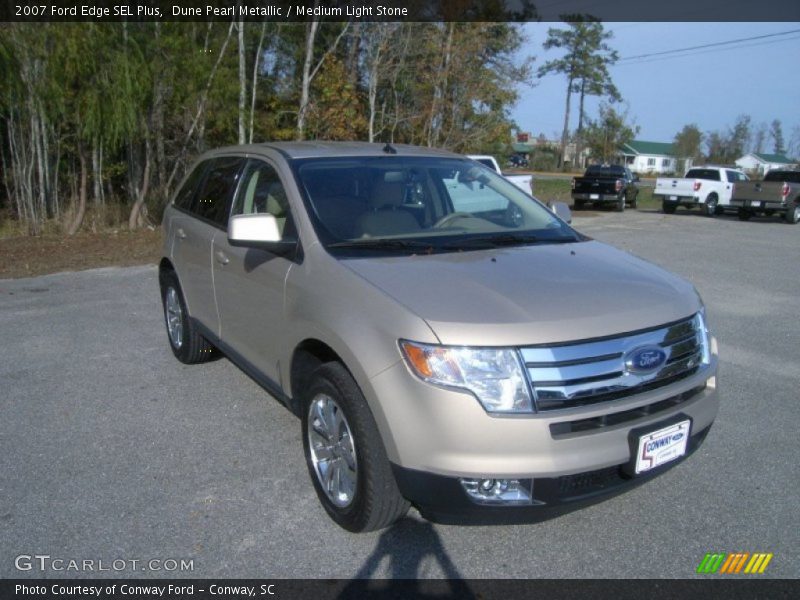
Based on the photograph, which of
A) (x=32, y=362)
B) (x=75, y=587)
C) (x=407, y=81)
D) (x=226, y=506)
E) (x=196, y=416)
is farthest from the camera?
(x=407, y=81)

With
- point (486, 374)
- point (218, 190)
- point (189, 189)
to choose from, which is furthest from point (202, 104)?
point (486, 374)

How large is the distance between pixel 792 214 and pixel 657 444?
71.9 ft

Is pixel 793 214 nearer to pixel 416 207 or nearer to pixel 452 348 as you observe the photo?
pixel 416 207

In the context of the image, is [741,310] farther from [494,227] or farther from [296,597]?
[296,597]

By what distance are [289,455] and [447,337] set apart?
5.74ft

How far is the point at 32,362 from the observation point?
5.54 m

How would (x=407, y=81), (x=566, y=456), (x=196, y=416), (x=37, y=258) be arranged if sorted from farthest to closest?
(x=407, y=81)
(x=37, y=258)
(x=196, y=416)
(x=566, y=456)

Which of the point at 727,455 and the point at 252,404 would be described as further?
the point at 252,404

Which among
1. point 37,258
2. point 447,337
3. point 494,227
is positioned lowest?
point 37,258

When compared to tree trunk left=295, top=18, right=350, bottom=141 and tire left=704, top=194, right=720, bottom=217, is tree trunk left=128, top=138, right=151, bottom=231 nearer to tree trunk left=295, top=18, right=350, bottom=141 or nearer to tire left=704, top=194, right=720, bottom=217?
tree trunk left=295, top=18, right=350, bottom=141

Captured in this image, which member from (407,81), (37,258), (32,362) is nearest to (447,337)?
(32,362)

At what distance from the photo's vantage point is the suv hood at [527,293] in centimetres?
258

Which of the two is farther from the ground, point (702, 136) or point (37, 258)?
point (702, 136)
